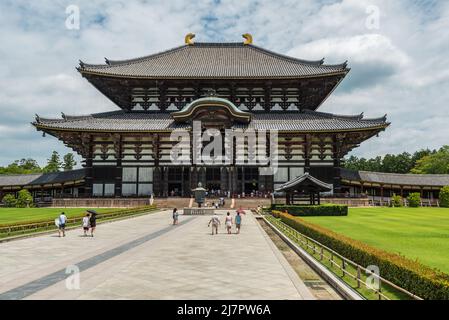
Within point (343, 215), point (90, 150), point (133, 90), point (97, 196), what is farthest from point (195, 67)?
point (343, 215)

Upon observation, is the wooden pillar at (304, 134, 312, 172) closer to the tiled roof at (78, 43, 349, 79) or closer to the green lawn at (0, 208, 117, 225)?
the tiled roof at (78, 43, 349, 79)

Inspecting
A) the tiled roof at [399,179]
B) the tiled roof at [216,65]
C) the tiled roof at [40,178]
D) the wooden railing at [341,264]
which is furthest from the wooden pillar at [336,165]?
the tiled roof at [40,178]

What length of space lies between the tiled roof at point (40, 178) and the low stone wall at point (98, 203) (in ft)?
24.4

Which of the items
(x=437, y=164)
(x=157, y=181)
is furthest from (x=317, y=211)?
(x=437, y=164)

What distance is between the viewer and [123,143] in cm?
4978

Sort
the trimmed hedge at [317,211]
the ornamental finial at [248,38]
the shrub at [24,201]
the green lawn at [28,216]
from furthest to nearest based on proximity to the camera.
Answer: the ornamental finial at [248,38]
the shrub at [24,201]
the trimmed hedge at [317,211]
the green lawn at [28,216]

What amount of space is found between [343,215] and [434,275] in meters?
24.1

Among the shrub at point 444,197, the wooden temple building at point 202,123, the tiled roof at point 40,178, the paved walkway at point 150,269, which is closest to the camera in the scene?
the paved walkway at point 150,269

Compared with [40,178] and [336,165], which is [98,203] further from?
[336,165]

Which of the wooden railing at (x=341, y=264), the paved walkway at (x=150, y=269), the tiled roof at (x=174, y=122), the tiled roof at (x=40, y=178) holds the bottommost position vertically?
the paved walkway at (x=150, y=269)

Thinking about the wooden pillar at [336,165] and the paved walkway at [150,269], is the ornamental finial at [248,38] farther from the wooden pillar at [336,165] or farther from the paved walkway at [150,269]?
the paved walkway at [150,269]

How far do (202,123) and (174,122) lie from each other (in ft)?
13.6

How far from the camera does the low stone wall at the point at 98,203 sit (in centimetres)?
4466
